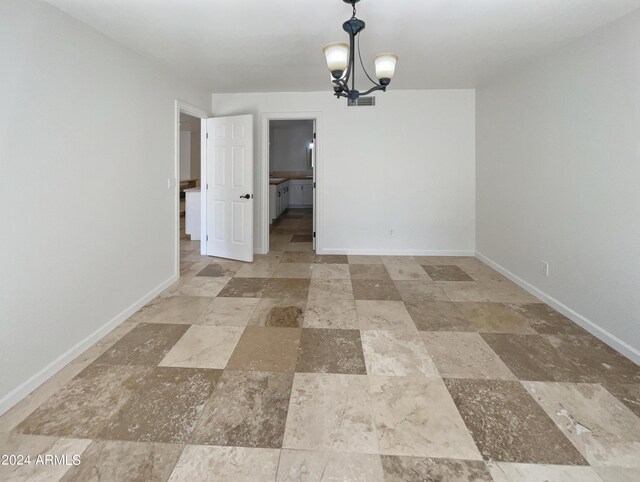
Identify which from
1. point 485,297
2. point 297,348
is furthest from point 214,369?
point 485,297

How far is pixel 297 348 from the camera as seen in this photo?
2.47 metres

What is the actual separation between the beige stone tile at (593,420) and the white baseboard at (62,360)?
2950 millimetres

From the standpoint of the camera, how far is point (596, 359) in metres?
2.34

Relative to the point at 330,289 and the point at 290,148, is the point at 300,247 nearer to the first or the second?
the point at 330,289

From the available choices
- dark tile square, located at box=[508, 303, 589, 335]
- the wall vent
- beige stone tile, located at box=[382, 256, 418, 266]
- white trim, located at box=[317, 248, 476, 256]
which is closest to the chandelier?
dark tile square, located at box=[508, 303, 589, 335]

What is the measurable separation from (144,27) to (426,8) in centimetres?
217

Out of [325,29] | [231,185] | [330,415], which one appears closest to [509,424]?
[330,415]

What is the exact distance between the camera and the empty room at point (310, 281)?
1.62 m

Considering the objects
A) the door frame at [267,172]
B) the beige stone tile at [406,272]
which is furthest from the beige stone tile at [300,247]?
the beige stone tile at [406,272]

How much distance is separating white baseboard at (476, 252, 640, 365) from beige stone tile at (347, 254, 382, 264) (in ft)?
5.48

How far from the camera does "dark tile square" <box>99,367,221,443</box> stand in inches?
65.4

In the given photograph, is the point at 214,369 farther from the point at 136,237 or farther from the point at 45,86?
A: the point at 45,86

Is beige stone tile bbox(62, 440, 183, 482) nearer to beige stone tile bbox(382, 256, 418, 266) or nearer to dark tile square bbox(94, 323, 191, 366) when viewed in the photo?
dark tile square bbox(94, 323, 191, 366)

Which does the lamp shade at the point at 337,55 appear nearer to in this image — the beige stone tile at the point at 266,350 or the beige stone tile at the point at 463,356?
the beige stone tile at the point at 266,350
